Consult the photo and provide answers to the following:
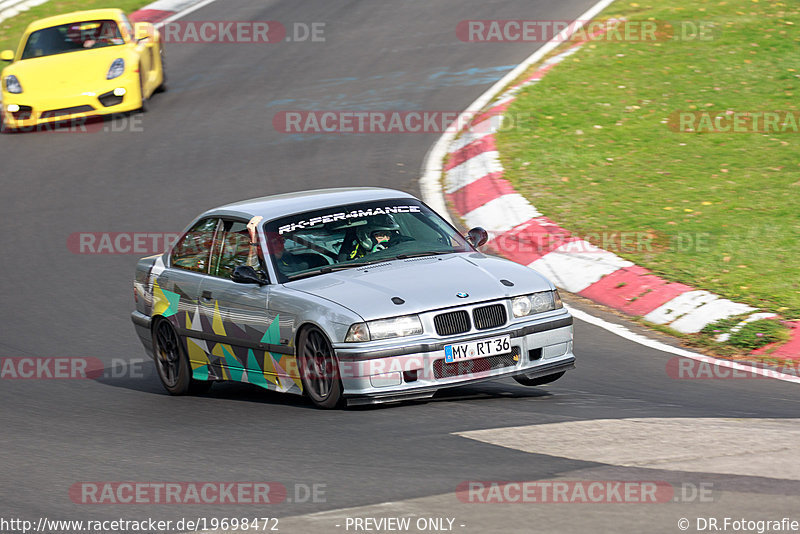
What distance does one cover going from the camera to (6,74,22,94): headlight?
17.9 metres

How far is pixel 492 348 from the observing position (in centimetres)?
763

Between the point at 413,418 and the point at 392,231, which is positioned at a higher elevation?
the point at 392,231

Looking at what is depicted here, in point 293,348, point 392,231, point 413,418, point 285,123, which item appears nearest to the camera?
point 413,418

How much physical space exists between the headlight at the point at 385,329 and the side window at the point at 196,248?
2.01 m

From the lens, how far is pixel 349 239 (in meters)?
8.52

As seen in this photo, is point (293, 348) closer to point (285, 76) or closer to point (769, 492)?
point (769, 492)

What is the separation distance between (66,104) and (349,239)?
408 inches

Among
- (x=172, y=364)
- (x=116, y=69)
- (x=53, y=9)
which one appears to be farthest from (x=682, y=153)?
(x=53, y=9)

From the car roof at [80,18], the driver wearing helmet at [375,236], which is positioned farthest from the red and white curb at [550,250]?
the car roof at [80,18]

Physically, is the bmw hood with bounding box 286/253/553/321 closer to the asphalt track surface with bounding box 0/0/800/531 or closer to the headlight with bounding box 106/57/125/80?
the asphalt track surface with bounding box 0/0/800/531

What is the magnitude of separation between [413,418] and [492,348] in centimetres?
66

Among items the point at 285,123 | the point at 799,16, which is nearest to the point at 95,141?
the point at 285,123

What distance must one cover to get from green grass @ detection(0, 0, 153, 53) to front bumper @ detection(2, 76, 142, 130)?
23.2 ft

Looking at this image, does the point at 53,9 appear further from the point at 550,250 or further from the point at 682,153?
the point at 550,250
